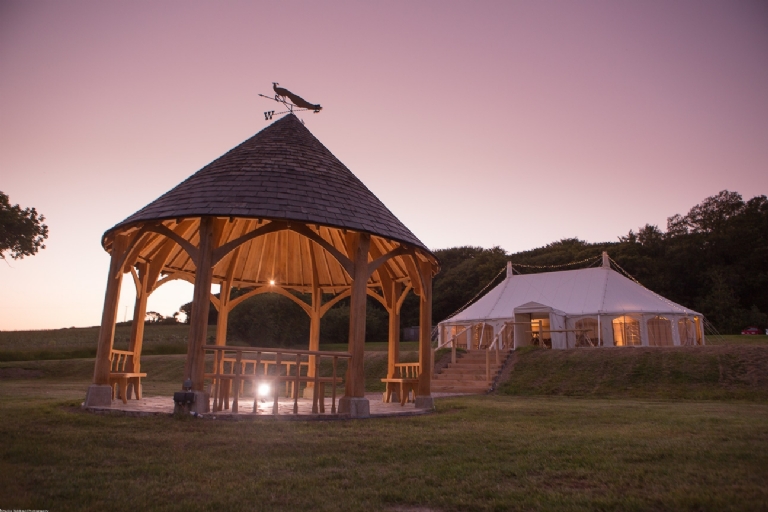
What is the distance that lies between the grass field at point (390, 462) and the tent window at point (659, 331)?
58.6ft

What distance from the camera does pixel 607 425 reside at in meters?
7.40

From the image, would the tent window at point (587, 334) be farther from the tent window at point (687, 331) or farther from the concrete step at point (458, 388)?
the concrete step at point (458, 388)

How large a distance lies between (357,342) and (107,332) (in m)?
4.41

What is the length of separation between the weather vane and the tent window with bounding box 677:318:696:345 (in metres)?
22.8

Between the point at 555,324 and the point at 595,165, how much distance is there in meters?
9.37

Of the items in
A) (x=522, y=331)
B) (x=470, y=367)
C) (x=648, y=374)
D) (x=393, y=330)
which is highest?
(x=522, y=331)

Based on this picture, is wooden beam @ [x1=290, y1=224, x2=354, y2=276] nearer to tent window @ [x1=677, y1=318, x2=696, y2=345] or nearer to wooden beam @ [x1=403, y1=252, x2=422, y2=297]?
wooden beam @ [x1=403, y1=252, x2=422, y2=297]

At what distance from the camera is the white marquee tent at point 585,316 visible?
25.1 meters

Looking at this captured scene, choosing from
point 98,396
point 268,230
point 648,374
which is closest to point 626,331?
point 648,374

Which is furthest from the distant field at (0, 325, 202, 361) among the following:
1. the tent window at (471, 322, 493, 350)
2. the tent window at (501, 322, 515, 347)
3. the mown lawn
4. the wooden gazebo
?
the mown lawn

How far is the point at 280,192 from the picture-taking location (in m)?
8.53

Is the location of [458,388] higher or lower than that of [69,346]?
lower

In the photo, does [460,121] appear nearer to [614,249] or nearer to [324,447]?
[324,447]

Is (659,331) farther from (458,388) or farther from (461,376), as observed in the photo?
(458,388)
